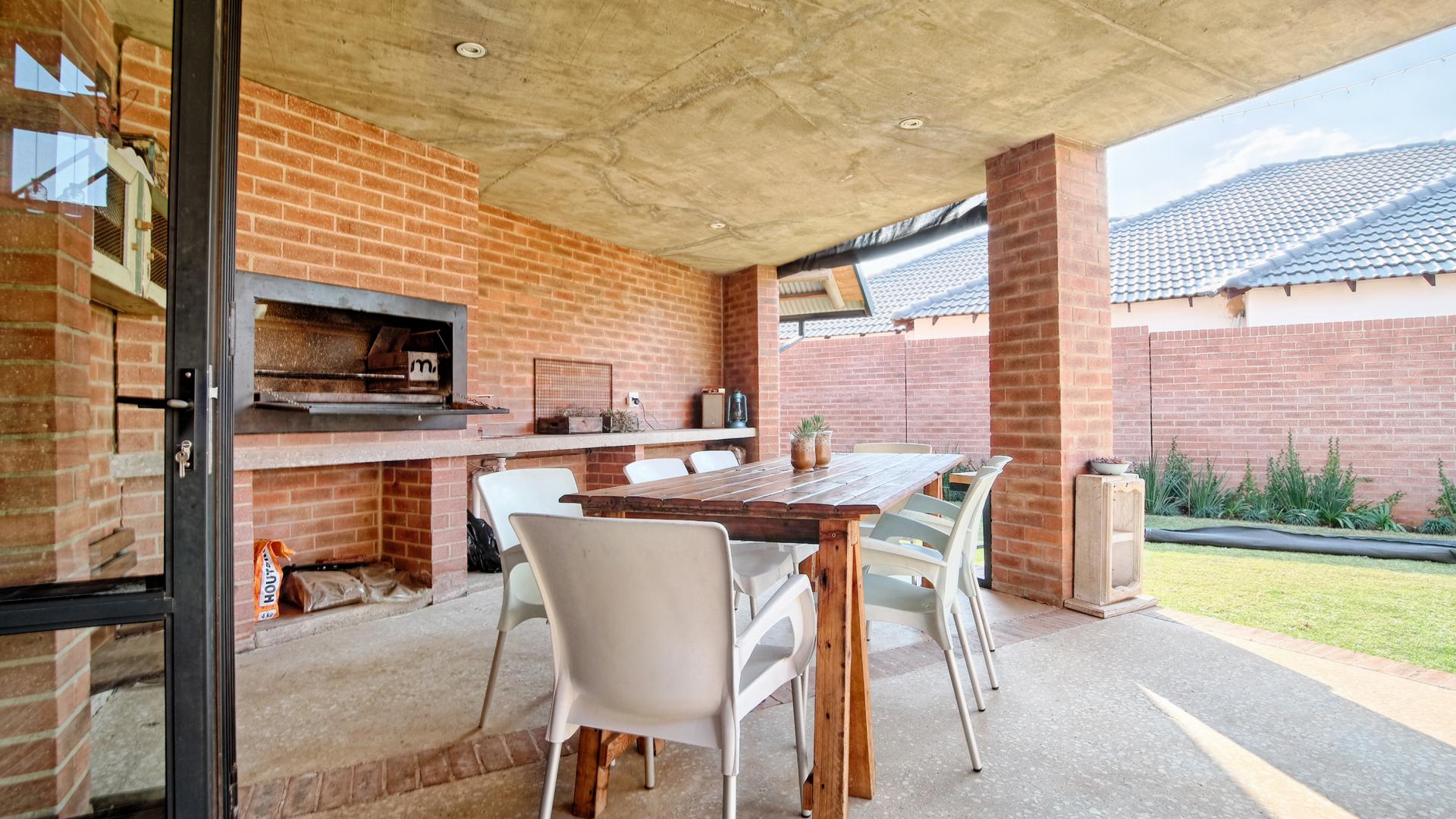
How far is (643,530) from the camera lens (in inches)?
52.0

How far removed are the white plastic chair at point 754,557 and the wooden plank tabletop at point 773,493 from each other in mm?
290

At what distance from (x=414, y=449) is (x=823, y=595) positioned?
9.23ft

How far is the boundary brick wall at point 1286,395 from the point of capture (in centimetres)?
589

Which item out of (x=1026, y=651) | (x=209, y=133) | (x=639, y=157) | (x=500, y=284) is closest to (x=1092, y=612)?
(x=1026, y=651)

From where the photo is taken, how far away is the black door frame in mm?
1196

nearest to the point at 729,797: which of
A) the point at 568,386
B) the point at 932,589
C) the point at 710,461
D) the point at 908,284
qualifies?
the point at 932,589

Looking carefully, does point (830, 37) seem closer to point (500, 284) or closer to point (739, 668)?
point (739, 668)

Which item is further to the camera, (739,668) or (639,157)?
(639,157)

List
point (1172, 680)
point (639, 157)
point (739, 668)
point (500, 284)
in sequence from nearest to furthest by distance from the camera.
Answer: point (739, 668), point (1172, 680), point (639, 157), point (500, 284)

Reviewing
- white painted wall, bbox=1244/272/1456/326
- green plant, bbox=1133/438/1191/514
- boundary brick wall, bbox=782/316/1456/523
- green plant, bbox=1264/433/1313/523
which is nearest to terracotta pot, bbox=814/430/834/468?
green plant, bbox=1133/438/1191/514

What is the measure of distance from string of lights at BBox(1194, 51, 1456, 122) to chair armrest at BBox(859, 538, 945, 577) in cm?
315

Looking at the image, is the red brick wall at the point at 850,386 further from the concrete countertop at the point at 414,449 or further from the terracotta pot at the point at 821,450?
the terracotta pot at the point at 821,450

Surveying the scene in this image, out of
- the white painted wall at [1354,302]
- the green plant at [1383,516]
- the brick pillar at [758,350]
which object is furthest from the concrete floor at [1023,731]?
the white painted wall at [1354,302]

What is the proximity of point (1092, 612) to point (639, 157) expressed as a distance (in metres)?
3.73
